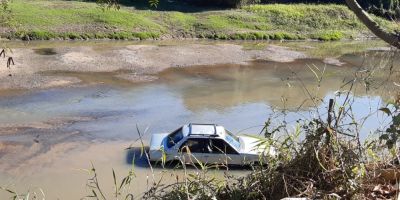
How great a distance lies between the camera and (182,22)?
4200cm

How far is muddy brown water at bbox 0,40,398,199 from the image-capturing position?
46.6 feet

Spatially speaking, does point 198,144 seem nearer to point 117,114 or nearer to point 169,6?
point 117,114

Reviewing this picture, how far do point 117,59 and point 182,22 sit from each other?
12536 mm

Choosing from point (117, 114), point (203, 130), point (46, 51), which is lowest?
point (117, 114)

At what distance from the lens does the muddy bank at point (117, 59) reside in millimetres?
25172

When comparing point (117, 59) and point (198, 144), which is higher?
point (198, 144)

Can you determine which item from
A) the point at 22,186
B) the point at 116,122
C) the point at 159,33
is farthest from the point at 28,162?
the point at 159,33

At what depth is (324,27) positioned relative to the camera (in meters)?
47.8

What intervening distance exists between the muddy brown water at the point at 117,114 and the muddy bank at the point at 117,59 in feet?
2.12

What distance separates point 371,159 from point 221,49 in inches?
1238

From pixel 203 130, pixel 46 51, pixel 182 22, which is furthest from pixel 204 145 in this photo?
pixel 182 22

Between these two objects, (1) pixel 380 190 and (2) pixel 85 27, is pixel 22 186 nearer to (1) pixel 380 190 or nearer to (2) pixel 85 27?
(1) pixel 380 190

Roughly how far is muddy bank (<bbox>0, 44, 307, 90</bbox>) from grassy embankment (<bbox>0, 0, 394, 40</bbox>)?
135 inches

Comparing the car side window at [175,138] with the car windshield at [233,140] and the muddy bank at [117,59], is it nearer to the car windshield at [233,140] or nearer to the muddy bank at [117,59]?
the car windshield at [233,140]
